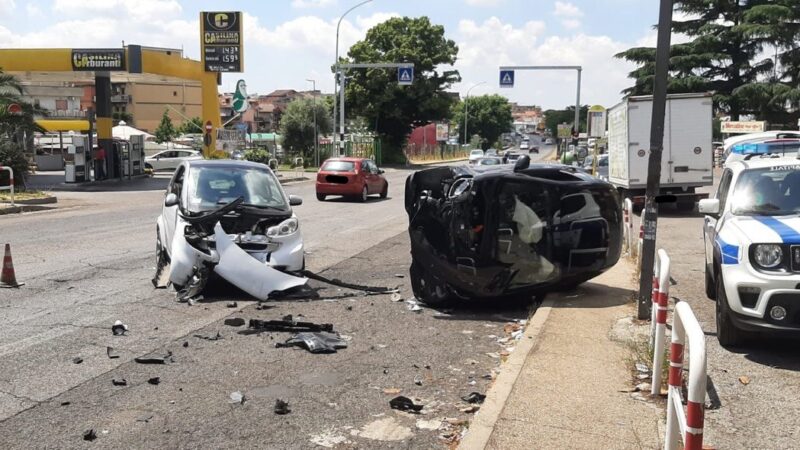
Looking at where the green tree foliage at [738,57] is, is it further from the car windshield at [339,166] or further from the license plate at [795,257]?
the license plate at [795,257]

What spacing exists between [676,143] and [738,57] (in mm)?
36445

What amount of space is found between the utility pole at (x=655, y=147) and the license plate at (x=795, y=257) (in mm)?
1573

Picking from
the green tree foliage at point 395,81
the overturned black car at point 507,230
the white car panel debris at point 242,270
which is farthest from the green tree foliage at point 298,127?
the overturned black car at point 507,230

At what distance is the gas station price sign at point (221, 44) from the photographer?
39531 millimetres

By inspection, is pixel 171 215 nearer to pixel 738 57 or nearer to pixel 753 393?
pixel 753 393

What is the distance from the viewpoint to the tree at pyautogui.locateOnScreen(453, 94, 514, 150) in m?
122

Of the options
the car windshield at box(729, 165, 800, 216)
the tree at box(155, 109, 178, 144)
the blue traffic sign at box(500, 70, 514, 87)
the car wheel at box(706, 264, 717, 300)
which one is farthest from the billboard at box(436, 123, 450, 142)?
the car windshield at box(729, 165, 800, 216)

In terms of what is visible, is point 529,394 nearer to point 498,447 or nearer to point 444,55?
point 498,447

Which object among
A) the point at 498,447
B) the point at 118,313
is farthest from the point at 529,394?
the point at 118,313

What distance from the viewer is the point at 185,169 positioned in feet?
36.1

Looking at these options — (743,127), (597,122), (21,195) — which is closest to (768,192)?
(597,122)

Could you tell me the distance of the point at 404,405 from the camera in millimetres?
5469

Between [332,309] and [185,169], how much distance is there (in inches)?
144

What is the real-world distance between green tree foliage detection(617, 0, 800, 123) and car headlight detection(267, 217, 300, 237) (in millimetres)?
45775
